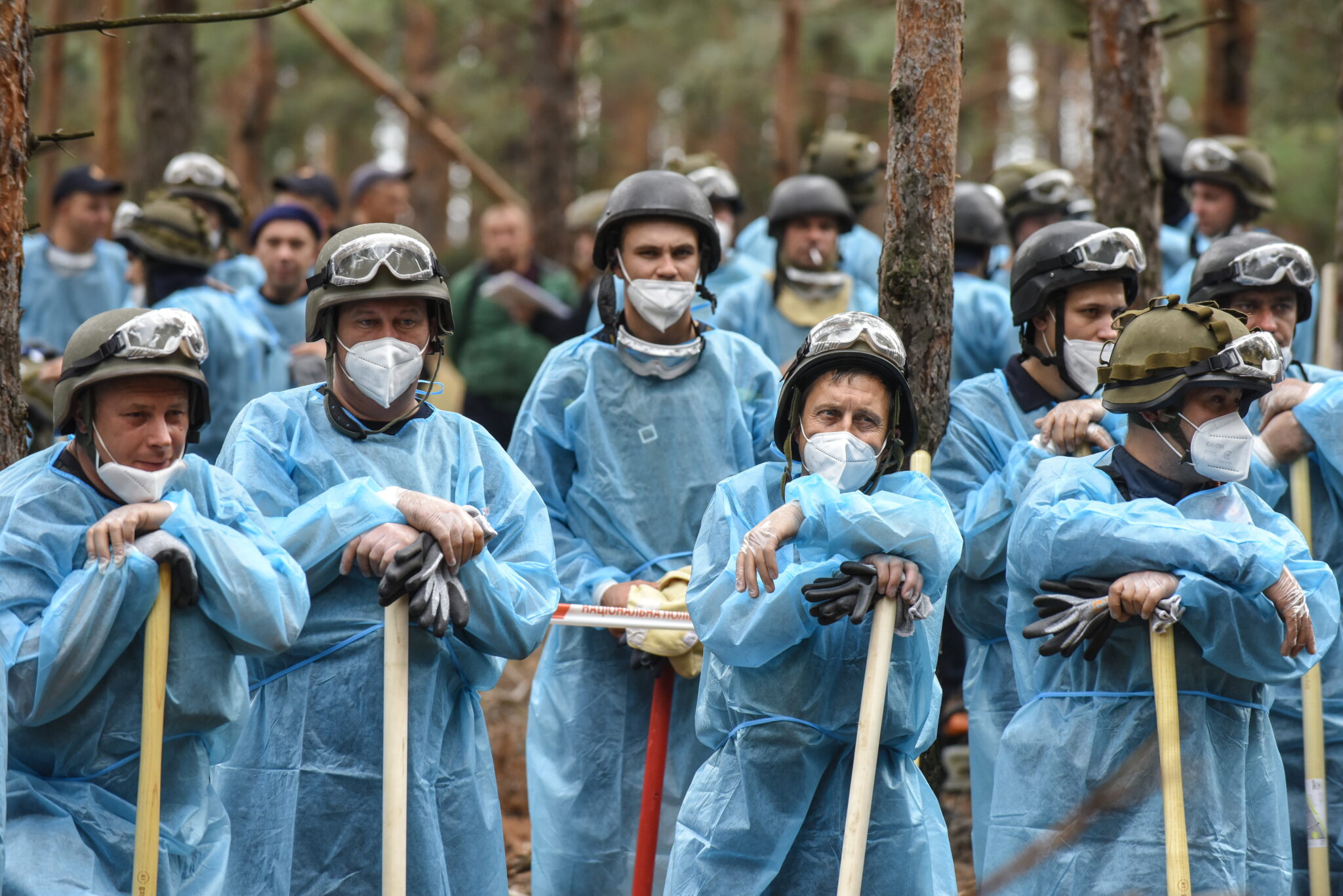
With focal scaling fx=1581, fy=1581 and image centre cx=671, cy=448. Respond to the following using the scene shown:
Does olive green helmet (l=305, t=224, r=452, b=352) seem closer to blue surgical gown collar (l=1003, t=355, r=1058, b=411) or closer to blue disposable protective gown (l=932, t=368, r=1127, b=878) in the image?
blue disposable protective gown (l=932, t=368, r=1127, b=878)

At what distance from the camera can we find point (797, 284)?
8297 mm

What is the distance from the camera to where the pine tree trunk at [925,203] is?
5.68 meters

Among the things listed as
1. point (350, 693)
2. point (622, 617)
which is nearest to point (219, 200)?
point (622, 617)

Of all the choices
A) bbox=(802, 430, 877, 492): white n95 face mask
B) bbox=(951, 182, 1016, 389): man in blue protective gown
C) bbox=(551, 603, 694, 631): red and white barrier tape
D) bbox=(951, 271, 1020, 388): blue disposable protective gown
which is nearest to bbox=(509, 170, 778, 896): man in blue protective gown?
bbox=(551, 603, 694, 631): red and white barrier tape

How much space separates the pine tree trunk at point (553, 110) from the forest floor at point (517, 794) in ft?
15.3

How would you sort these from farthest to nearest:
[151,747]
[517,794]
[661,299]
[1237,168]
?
[1237,168], [517,794], [661,299], [151,747]

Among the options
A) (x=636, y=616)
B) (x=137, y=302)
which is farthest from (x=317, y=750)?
(x=137, y=302)

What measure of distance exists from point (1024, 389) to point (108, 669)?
3.23 metres

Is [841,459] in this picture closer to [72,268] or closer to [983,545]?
[983,545]

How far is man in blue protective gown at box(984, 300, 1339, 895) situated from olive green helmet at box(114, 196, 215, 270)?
5209mm

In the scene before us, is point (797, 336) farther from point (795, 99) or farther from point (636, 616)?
point (795, 99)

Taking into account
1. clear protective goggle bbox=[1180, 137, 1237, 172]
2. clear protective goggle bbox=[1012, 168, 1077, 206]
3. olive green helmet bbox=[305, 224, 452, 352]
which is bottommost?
olive green helmet bbox=[305, 224, 452, 352]

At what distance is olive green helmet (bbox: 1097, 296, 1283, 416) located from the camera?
14.6ft

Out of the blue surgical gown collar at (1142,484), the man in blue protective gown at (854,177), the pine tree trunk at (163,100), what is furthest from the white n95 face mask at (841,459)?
the pine tree trunk at (163,100)
